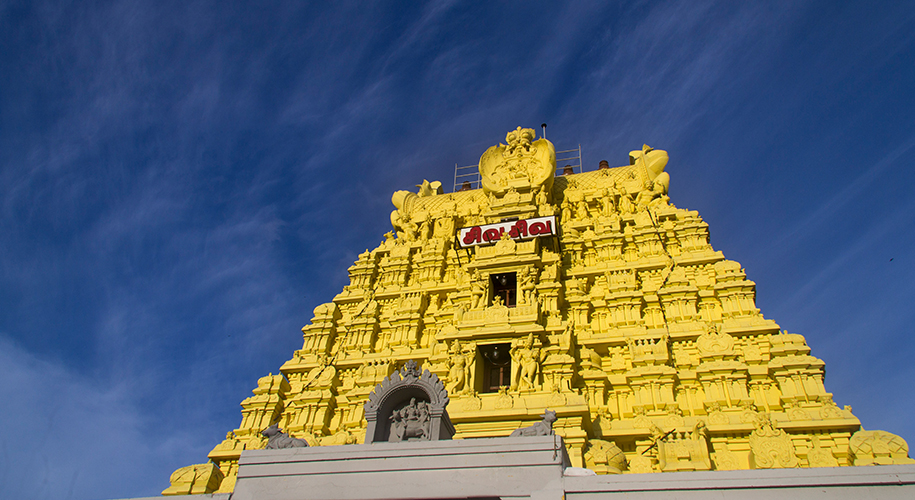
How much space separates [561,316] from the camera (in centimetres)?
2508

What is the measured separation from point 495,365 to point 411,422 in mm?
9947

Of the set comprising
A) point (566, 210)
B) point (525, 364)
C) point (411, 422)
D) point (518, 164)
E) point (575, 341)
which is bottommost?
point (411, 422)

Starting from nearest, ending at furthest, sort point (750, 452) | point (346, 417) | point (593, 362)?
point (750, 452) → point (593, 362) → point (346, 417)

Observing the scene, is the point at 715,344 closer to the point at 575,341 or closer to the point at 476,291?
the point at 575,341

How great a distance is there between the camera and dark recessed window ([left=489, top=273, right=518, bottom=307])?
89.2 feet

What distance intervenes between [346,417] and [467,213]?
47.0ft

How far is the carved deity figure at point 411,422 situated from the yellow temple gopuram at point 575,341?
6.04 metres

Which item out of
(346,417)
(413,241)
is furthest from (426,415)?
(413,241)

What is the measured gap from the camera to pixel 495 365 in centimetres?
2462

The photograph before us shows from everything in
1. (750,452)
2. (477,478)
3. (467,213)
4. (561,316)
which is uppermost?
(467,213)

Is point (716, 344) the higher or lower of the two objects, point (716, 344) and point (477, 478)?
the higher

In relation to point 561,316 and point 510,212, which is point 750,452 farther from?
point 510,212

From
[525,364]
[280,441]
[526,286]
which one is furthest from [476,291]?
[280,441]

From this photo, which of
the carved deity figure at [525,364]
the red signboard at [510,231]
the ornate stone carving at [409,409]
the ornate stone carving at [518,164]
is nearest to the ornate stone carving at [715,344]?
the carved deity figure at [525,364]
